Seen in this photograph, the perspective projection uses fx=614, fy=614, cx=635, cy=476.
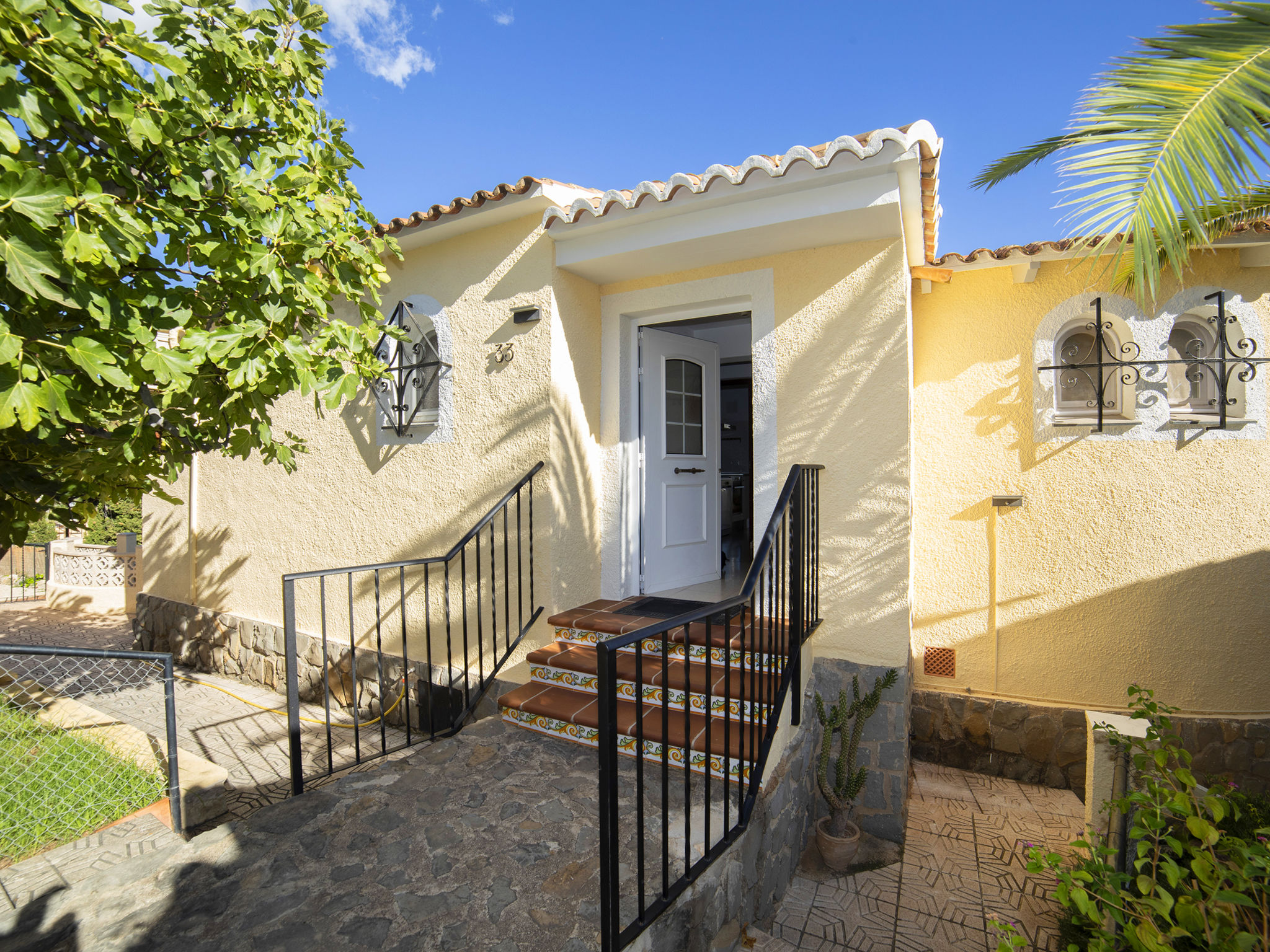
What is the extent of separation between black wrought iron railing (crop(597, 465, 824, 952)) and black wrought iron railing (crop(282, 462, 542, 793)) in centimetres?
102

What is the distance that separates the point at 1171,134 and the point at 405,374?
495 cm

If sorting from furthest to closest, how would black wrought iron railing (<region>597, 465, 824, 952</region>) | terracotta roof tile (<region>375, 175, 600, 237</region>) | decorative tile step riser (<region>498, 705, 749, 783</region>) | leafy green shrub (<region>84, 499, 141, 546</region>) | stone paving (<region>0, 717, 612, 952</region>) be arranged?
1. leafy green shrub (<region>84, 499, 141, 546</region>)
2. terracotta roof tile (<region>375, 175, 600, 237</region>)
3. decorative tile step riser (<region>498, 705, 749, 783</region>)
4. stone paving (<region>0, 717, 612, 952</region>)
5. black wrought iron railing (<region>597, 465, 824, 952</region>)

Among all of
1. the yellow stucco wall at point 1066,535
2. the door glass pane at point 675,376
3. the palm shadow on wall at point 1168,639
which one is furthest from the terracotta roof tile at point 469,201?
the palm shadow on wall at point 1168,639

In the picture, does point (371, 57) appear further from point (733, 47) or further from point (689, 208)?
point (689, 208)

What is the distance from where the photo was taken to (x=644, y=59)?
21.9 ft

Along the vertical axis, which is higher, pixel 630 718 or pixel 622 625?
pixel 622 625

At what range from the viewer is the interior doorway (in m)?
4.83

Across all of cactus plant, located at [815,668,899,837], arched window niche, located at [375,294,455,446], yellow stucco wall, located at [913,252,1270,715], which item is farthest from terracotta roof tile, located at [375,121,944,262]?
cactus plant, located at [815,668,899,837]

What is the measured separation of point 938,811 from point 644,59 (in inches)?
296

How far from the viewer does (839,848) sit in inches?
140

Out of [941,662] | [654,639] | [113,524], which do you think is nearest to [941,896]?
[941,662]

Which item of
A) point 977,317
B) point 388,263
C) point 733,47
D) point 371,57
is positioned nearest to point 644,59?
point 733,47

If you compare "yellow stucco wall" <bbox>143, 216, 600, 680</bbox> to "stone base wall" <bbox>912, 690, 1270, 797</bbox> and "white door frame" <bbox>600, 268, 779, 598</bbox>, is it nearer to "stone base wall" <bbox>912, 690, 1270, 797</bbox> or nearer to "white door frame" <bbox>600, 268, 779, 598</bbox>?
"white door frame" <bbox>600, 268, 779, 598</bbox>

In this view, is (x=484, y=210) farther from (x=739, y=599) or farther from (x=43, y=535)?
(x=43, y=535)
